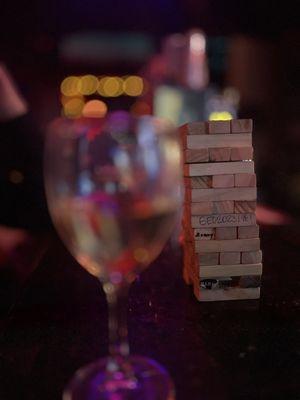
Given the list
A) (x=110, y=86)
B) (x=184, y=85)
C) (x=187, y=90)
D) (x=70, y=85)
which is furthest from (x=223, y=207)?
(x=110, y=86)

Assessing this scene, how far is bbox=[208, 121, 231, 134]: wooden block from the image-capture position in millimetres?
834

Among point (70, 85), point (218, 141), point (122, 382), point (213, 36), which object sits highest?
point (70, 85)

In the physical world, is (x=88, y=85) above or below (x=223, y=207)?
above

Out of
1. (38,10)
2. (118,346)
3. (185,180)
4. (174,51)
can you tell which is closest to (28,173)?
(38,10)

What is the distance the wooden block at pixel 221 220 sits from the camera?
33.0 inches

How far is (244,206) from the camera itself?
841 mm

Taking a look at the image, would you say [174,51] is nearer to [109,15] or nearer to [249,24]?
[109,15]

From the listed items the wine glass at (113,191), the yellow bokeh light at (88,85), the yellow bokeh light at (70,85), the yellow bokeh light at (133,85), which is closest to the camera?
the wine glass at (113,191)

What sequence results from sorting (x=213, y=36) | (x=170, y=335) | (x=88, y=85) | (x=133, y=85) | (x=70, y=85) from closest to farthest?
(x=170, y=335) → (x=213, y=36) → (x=70, y=85) → (x=88, y=85) → (x=133, y=85)

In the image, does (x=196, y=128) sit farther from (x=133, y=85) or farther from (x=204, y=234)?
(x=133, y=85)

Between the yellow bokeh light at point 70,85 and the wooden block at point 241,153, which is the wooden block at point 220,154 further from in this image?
the yellow bokeh light at point 70,85

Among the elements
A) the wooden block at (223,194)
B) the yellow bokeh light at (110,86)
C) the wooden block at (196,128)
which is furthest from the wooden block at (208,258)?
the yellow bokeh light at (110,86)

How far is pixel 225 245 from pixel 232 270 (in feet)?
0.16

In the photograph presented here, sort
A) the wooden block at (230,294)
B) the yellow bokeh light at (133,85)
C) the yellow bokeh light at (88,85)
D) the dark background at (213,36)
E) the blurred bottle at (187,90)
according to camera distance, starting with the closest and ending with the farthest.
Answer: the wooden block at (230,294) → the dark background at (213,36) → the blurred bottle at (187,90) → the yellow bokeh light at (88,85) → the yellow bokeh light at (133,85)
